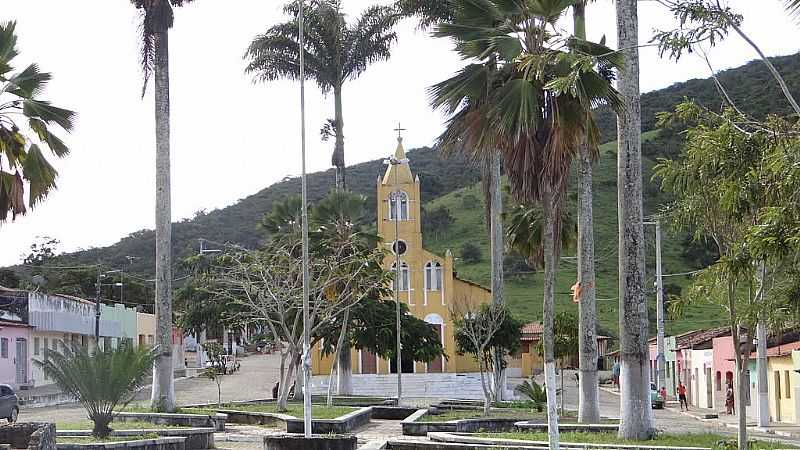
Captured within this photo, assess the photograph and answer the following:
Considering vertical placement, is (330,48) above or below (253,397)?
above

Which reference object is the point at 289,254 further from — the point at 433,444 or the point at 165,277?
the point at 433,444

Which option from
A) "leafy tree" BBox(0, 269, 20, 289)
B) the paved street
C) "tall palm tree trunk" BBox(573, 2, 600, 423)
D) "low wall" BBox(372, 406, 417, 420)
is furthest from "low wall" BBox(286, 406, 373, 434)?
"leafy tree" BBox(0, 269, 20, 289)

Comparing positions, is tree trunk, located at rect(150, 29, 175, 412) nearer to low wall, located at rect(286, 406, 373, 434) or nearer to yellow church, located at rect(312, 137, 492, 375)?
low wall, located at rect(286, 406, 373, 434)

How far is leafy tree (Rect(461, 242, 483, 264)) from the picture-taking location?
95969mm

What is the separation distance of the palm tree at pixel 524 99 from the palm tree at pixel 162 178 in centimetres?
1685

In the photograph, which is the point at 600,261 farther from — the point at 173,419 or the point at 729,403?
the point at 173,419

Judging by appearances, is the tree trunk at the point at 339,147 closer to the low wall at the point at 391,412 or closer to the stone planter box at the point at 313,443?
the low wall at the point at 391,412

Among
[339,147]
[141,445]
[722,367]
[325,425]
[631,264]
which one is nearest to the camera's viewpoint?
[631,264]

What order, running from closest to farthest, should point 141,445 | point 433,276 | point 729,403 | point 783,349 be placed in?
point 141,445 < point 783,349 < point 729,403 < point 433,276

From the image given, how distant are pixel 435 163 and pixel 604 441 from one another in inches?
4396

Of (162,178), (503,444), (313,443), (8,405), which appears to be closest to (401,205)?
(162,178)

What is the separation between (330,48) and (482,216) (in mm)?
54747

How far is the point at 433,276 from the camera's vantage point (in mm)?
69812

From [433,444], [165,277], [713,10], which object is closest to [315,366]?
[165,277]
